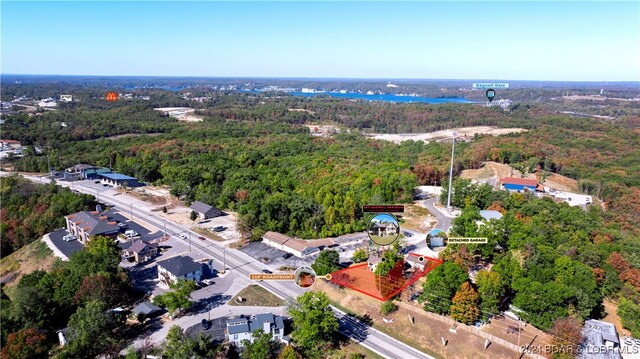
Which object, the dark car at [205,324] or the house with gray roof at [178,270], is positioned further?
the house with gray roof at [178,270]

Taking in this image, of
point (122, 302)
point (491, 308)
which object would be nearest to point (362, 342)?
point (491, 308)

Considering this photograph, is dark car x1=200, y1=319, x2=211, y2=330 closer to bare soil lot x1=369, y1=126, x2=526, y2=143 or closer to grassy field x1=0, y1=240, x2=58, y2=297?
grassy field x1=0, y1=240, x2=58, y2=297

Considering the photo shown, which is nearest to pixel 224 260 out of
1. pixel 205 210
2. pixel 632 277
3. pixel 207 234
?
pixel 207 234

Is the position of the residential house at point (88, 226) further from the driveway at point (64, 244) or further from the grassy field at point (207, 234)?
the grassy field at point (207, 234)

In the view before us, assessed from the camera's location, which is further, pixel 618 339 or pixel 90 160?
pixel 90 160

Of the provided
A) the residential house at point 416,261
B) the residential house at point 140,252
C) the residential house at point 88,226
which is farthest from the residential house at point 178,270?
the residential house at point 416,261

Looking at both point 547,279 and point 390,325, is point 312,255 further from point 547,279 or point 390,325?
point 547,279
